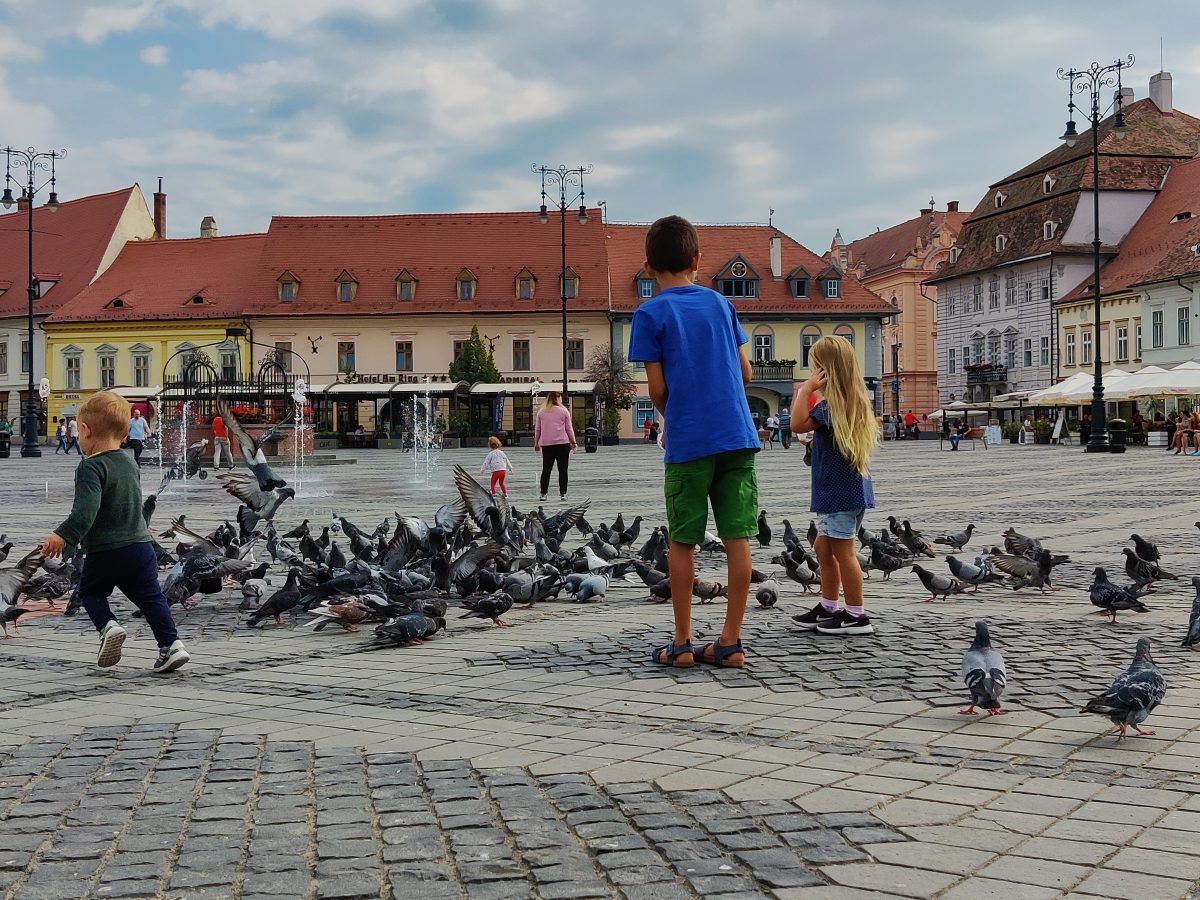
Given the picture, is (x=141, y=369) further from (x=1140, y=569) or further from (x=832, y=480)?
(x=832, y=480)

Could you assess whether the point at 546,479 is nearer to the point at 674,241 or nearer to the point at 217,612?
the point at 217,612

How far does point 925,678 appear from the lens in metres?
6.01

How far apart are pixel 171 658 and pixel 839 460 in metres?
3.56

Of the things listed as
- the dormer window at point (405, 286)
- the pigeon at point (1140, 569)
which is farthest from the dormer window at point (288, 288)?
the pigeon at point (1140, 569)

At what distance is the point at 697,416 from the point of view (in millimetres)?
6090

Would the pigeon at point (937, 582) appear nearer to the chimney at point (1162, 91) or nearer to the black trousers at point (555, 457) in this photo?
the black trousers at point (555, 457)

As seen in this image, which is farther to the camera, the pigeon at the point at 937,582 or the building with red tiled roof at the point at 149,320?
the building with red tiled roof at the point at 149,320

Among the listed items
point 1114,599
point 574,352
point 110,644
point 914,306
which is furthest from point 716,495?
point 914,306

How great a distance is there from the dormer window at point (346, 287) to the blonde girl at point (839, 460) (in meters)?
65.1

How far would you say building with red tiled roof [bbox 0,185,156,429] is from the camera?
2911 inches

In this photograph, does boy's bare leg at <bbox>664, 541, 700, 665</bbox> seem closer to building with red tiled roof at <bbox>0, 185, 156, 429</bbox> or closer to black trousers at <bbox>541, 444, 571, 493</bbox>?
black trousers at <bbox>541, 444, 571, 493</bbox>

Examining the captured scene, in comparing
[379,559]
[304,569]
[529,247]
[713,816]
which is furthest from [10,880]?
[529,247]

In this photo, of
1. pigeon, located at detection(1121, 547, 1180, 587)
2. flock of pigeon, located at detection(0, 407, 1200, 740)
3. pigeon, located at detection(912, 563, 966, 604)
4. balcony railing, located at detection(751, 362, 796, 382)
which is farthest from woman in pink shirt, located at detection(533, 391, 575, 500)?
balcony railing, located at detection(751, 362, 796, 382)

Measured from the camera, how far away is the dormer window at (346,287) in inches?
2768
